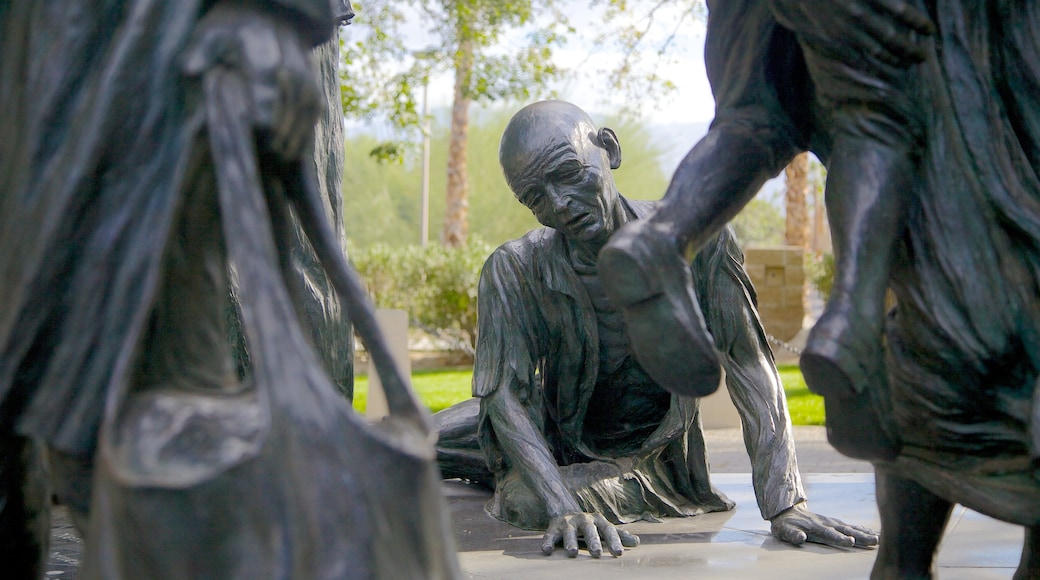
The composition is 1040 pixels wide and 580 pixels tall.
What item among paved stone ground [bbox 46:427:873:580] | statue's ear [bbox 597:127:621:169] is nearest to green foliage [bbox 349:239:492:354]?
paved stone ground [bbox 46:427:873:580]

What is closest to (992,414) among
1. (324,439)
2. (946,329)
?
(946,329)

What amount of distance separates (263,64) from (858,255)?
3.80 feet

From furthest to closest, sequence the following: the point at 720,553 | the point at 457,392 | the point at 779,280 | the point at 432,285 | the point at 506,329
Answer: the point at 432,285 → the point at 779,280 → the point at 457,392 → the point at 506,329 → the point at 720,553

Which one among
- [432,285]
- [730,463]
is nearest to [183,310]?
[730,463]

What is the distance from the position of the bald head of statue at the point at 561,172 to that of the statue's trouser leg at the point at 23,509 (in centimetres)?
244

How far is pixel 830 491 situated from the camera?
512 cm

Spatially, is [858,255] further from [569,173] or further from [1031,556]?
[569,173]

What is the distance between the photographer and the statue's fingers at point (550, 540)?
12.8 ft

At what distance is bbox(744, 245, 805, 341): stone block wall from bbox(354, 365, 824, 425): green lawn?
71cm

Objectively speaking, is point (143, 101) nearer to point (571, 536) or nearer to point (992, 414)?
point (992, 414)

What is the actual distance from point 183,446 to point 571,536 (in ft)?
7.54

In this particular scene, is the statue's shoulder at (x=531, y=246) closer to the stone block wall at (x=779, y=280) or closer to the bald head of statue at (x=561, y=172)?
the bald head of statue at (x=561, y=172)

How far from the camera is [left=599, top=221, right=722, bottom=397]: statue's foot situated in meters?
2.41

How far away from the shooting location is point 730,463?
7.46 meters
